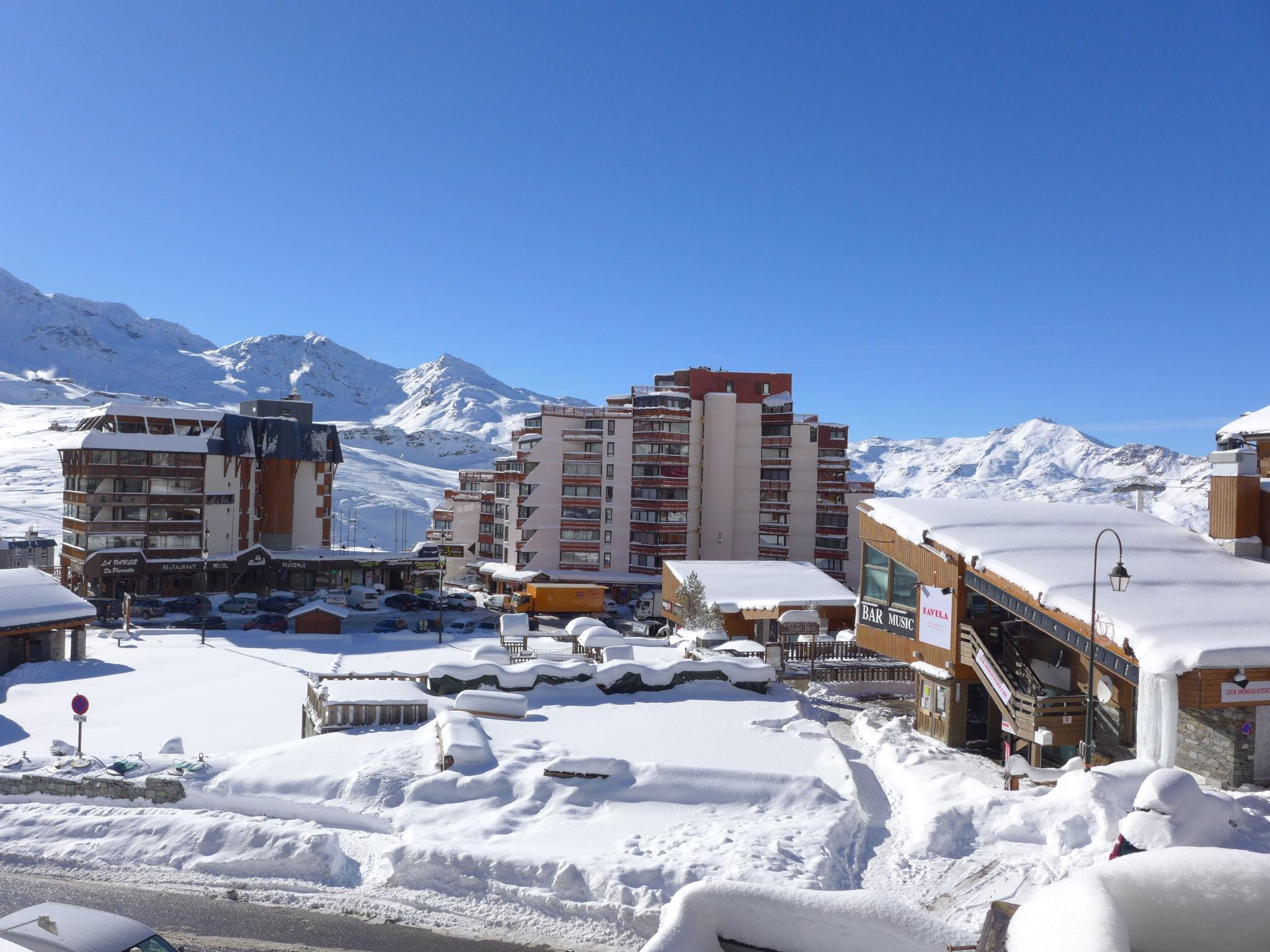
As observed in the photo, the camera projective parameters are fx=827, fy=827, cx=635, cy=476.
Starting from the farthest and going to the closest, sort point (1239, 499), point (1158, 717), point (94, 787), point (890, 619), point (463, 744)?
1. point (890, 619)
2. point (1239, 499)
3. point (463, 744)
4. point (1158, 717)
5. point (94, 787)

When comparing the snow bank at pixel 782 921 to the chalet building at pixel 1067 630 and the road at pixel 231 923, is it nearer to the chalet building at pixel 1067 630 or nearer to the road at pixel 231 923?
the road at pixel 231 923

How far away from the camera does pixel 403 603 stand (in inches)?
2574

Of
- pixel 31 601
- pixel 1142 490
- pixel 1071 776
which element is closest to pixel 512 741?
pixel 1071 776

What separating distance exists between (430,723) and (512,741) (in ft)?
7.36

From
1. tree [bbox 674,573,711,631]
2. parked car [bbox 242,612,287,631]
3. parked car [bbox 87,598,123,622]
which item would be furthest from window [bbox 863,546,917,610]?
parked car [bbox 87,598,123,622]

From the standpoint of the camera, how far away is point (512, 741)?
1958cm

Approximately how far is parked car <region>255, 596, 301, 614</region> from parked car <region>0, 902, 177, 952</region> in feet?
174

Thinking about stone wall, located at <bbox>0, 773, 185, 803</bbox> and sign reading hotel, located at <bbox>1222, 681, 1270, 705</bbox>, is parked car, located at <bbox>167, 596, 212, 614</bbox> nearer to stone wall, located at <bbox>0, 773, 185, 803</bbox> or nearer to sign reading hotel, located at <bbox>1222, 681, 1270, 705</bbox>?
stone wall, located at <bbox>0, 773, 185, 803</bbox>

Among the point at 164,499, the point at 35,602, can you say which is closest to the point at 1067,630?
the point at 35,602

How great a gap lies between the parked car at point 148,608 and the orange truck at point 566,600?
78.6 ft

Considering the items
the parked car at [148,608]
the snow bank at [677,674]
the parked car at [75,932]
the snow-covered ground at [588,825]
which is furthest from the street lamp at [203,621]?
the parked car at [75,932]

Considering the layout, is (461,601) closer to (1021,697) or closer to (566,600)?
(566,600)

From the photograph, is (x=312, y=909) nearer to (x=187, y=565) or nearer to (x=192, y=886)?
(x=192, y=886)

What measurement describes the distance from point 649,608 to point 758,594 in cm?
1602
